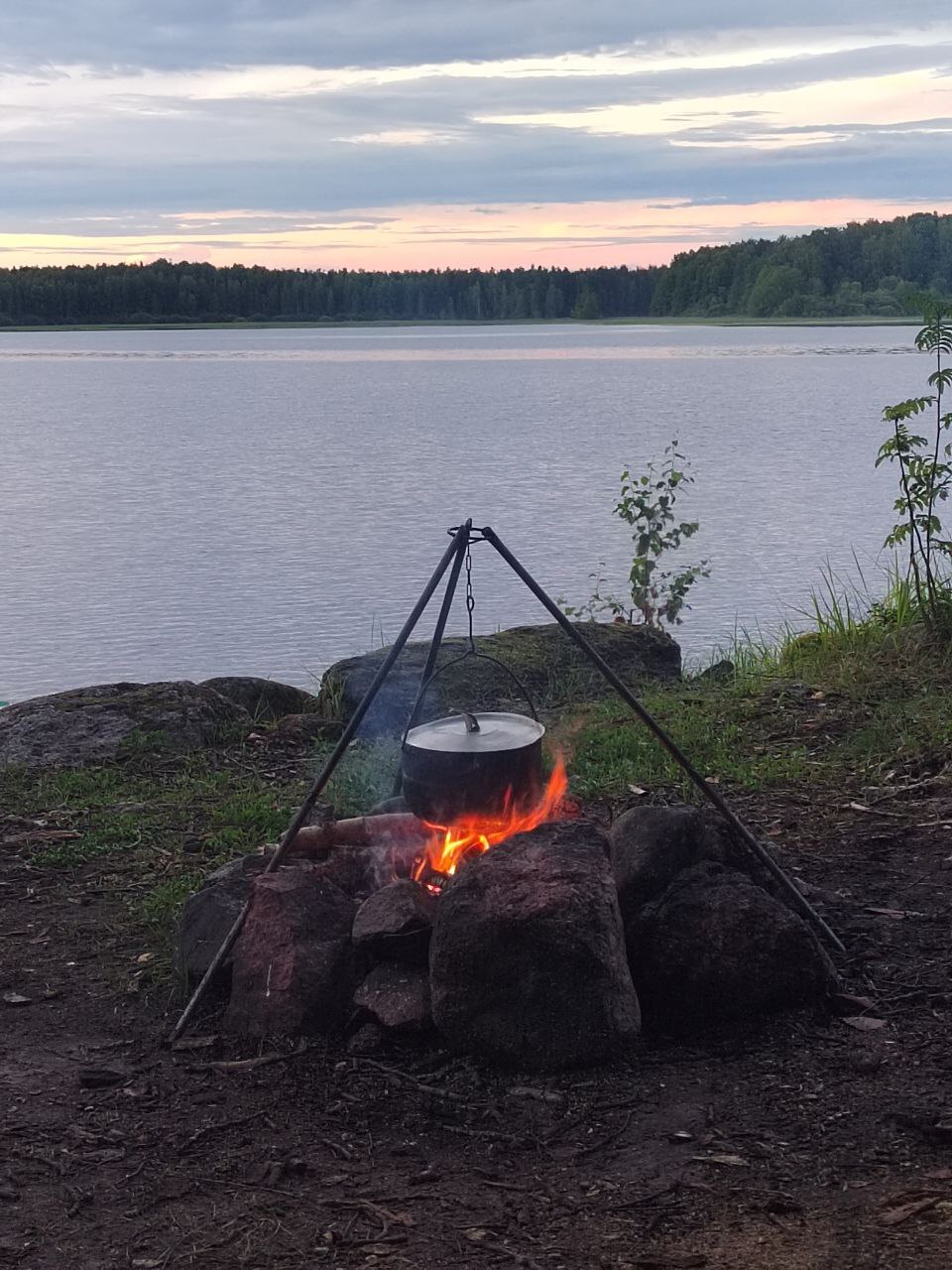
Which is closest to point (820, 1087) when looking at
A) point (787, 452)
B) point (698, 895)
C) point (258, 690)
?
point (698, 895)

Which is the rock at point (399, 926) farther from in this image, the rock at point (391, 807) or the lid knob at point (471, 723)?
the rock at point (391, 807)

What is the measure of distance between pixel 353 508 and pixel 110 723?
631 inches

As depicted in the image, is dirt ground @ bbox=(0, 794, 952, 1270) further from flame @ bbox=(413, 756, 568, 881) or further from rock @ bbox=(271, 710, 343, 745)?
rock @ bbox=(271, 710, 343, 745)

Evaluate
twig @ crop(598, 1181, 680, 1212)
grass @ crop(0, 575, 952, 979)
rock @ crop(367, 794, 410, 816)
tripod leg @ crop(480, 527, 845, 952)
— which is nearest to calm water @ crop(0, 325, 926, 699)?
grass @ crop(0, 575, 952, 979)

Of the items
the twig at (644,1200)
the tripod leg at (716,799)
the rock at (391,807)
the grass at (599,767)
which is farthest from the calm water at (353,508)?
the twig at (644,1200)

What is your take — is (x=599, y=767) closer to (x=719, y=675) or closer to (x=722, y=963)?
(x=719, y=675)

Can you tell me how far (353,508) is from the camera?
24.7 m

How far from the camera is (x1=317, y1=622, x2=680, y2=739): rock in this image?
9047 millimetres

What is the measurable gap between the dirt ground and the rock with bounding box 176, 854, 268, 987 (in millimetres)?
188

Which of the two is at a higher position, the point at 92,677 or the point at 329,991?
the point at 329,991

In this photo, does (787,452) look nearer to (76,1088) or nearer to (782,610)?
(782,610)

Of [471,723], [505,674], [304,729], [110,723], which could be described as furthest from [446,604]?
[505,674]

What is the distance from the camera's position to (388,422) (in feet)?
150

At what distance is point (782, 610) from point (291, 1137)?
1161 cm
